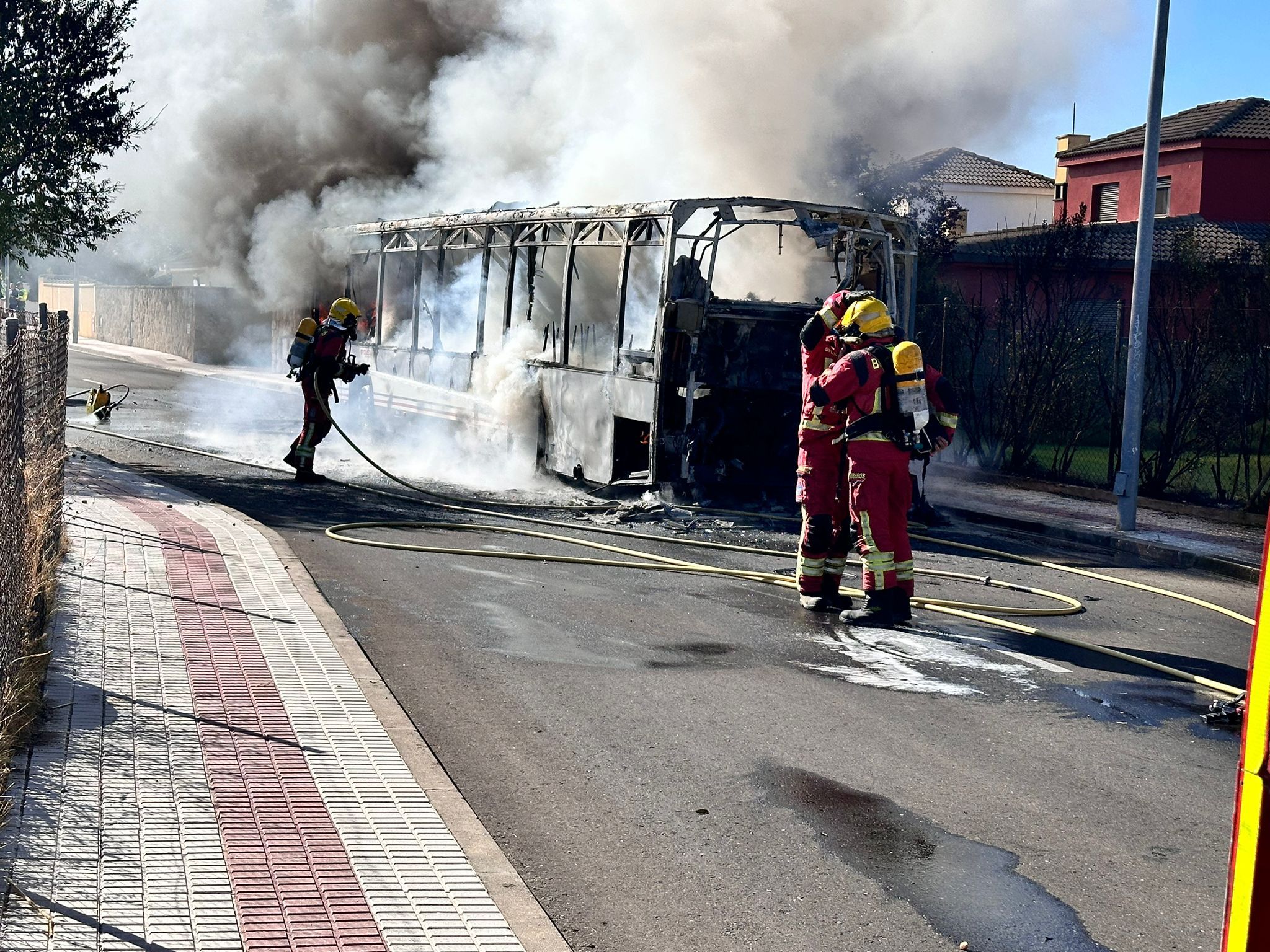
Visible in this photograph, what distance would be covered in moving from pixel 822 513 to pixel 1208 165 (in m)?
30.7

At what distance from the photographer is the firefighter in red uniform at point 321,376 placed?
45.0 feet

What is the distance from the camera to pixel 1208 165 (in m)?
35.5

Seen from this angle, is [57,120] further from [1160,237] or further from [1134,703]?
[1160,237]

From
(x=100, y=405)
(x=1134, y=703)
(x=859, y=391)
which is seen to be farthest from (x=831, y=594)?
(x=100, y=405)

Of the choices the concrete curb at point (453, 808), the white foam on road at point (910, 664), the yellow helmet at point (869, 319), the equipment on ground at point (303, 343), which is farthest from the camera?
the equipment on ground at point (303, 343)

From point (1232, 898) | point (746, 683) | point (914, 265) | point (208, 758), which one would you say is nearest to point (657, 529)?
point (914, 265)

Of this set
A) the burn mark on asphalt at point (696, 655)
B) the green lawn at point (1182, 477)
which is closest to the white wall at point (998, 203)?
the green lawn at point (1182, 477)

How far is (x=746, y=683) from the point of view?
6953mm

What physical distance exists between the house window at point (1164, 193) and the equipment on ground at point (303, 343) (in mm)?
28331

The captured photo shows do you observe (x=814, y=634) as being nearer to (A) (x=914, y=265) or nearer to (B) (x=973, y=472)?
(A) (x=914, y=265)

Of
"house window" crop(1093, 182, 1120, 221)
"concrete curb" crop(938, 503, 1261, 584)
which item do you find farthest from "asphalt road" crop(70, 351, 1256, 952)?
"house window" crop(1093, 182, 1120, 221)

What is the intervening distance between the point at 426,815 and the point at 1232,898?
313 cm

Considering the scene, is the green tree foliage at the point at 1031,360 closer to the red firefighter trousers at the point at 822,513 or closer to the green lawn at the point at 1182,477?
the green lawn at the point at 1182,477

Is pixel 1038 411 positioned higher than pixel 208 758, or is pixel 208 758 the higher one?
pixel 1038 411
